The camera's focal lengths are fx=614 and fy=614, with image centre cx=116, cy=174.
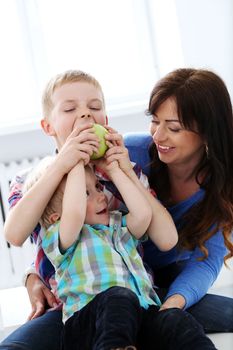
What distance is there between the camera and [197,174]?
5.70 feet

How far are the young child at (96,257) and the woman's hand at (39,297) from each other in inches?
7.8

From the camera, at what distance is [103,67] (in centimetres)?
378

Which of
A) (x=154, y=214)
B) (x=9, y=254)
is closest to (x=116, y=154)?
(x=154, y=214)

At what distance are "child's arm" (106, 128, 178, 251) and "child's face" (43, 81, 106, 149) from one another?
A: 9 cm

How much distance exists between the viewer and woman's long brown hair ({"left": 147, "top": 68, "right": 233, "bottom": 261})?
162 cm

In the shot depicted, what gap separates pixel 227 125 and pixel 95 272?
0.58 meters

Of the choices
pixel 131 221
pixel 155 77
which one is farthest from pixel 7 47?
pixel 131 221

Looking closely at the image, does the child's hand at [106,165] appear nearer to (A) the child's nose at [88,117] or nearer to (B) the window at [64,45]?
Answer: (A) the child's nose at [88,117]

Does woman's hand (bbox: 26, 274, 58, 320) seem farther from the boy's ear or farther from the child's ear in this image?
the boy's ear

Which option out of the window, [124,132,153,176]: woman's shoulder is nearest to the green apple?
[124,132,153,176]: woman's shoulder

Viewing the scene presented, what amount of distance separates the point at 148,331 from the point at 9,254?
2218 mm

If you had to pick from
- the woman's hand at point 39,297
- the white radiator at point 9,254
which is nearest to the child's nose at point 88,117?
the woman's hand at point 39,297

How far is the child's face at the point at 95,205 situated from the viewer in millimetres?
1468

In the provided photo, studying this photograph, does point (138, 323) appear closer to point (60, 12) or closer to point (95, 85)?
point (95, 85)
